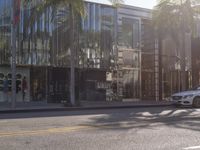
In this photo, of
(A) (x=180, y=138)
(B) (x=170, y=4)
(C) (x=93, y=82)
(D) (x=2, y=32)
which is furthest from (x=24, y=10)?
(A) (x=180, y=138)

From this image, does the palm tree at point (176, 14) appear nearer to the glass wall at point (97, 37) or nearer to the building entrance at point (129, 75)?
the glass wall at point (97, 37)

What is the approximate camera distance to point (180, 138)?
1147cm

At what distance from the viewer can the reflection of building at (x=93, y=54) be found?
30.1m

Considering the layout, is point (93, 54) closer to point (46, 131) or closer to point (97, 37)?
point (97, 37)

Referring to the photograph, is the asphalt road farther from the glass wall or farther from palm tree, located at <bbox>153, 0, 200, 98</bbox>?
palm tree, located at <bbox>153, 0, 200, 98</bbox>

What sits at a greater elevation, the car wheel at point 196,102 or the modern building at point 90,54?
the modern building at point 90,54

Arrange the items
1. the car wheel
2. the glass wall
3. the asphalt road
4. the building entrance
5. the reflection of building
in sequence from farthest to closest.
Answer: the building entrance < the glass wall < the reflection of building < the car wheel < the asphalt road

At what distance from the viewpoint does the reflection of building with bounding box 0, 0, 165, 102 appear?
30125mm

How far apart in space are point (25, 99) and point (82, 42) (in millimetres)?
5503

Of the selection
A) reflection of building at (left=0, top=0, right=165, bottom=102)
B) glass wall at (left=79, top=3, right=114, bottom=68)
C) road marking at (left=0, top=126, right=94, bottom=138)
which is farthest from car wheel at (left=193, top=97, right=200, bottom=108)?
road marking at (left=0, top=126, right=94, bottom=138)

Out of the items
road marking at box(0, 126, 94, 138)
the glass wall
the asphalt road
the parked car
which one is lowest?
the asphalt road

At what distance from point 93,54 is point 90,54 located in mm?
301

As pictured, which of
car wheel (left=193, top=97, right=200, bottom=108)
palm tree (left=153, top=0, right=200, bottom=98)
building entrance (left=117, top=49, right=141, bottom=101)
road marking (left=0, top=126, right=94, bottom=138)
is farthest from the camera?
building entrance (left=117, top=49, right=141, bottom=101)

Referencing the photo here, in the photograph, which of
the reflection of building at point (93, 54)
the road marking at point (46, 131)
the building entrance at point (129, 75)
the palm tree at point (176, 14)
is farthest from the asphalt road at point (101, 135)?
the building entrance at point (129, 75)
